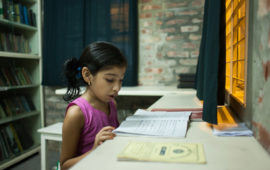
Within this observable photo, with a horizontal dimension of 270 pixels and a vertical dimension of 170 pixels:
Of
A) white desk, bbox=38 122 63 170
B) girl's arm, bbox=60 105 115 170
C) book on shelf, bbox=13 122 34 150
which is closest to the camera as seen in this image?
girl's arm, bbox=60 105 115 170

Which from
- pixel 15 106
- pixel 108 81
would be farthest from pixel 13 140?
pixel 108 81

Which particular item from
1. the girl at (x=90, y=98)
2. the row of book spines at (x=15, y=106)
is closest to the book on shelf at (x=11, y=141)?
the row of book spines at (x=15, y=106)

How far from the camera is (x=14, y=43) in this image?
2623 mm

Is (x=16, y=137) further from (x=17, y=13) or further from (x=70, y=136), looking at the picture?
(x=70, y=136)

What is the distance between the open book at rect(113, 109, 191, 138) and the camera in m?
0.83

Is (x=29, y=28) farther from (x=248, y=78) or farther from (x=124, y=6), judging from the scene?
(x=248, y=78)

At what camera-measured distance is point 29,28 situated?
276 cm

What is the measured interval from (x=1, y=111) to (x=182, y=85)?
6.63 ft

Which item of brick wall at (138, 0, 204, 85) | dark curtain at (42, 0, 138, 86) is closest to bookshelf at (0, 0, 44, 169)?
dark curtain at (42, 0, 138, 86)

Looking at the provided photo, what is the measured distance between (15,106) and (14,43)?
2.46 feet

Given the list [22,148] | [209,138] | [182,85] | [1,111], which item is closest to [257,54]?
[209,138]

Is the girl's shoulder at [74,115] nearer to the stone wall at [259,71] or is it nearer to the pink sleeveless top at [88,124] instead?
the pink sleeveless top at [88,124]

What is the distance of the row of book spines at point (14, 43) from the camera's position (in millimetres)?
2471

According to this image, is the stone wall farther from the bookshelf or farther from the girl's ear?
the bookshelf
